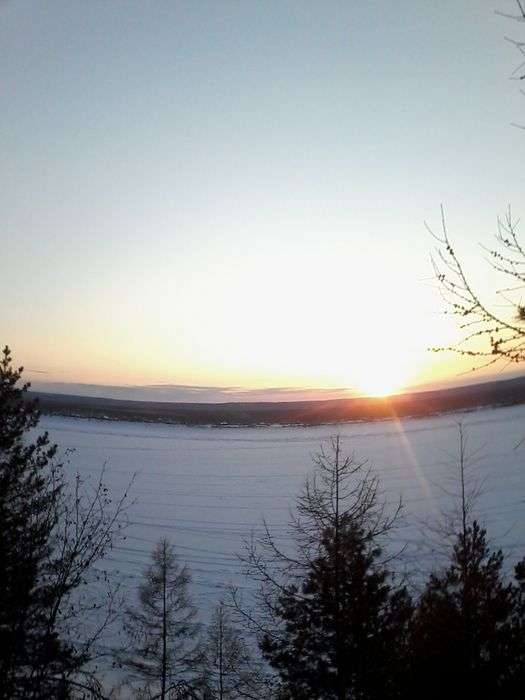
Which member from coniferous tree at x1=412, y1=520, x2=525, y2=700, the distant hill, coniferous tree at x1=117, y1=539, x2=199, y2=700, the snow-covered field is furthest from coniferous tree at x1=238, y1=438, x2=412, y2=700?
the distant hill

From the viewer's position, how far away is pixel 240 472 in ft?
135

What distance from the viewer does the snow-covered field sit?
2581cm

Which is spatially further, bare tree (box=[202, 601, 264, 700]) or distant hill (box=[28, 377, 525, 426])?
distant hill (box=[28, 377, 525, 426])

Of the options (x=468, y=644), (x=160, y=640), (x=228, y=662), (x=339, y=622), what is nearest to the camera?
(x=339, y=622)

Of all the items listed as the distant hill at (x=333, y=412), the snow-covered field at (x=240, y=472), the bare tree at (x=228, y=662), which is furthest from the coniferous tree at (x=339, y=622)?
the distant hill at (x=333, y=412)

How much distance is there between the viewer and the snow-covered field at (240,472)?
1016 inches

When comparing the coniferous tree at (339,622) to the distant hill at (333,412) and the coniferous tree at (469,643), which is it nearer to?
the coniferous tree at (469,643)

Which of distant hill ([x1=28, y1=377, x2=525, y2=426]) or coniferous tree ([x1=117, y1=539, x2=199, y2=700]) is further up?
distant hill ([x1=28, y1=377, x2=525, y2=426])

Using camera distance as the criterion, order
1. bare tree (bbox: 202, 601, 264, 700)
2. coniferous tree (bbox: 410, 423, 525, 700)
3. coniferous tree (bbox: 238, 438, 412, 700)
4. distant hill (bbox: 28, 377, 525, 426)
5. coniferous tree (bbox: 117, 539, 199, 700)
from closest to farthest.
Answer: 1. coniferous tree (bbox: 238, 438, 412, 700)
2. coniferous tree (bbox: 410, 423, 525, 700)
3. bare tree (bbox: 202, 601, 264, 700)
4. coniferous tree (bbox: 117, 539, 199, 700)
5. distant hill (bbox: 28, 377, 525, 426)

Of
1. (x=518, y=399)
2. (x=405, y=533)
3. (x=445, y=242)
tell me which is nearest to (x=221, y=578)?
(x=405, y=533)

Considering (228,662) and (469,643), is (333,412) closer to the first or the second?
(228,662)

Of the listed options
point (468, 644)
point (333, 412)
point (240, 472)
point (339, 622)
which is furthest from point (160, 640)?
point (333, 412)

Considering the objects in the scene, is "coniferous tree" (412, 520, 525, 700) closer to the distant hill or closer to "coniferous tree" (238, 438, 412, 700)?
"coniferous tree" (238, 438, 412, 700)

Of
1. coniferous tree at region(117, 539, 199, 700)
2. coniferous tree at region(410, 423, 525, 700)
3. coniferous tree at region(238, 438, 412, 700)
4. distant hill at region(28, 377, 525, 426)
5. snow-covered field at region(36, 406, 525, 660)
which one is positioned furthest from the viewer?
distant hill at region(28, 377, 525, 426)
